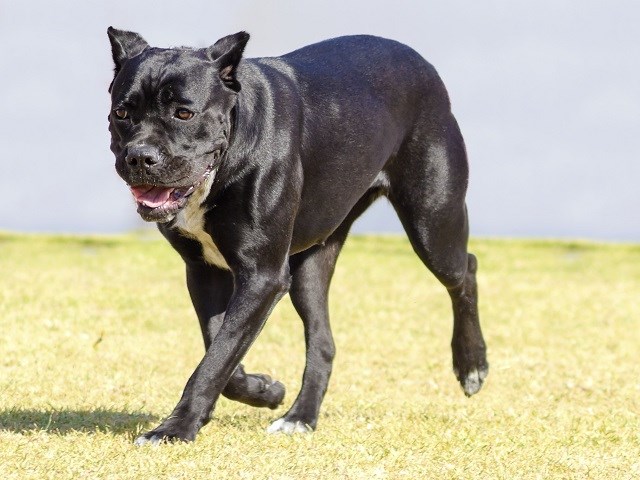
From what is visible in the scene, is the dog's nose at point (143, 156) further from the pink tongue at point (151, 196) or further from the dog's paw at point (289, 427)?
the dog's paw at point (289, 427)

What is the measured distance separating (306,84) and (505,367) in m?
4.34

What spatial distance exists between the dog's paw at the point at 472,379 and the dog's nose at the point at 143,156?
317 cm

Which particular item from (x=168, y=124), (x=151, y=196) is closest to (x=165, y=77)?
(x=168, y=124)

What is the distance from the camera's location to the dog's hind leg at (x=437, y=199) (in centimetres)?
633

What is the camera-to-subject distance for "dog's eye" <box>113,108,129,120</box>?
488 cm

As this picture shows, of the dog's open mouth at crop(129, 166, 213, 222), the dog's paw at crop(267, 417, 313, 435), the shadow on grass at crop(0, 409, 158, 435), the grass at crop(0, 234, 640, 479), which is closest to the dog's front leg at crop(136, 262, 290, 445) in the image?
the grass at crop(0, 234, 640, 479)

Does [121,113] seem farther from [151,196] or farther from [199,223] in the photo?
[199,223]

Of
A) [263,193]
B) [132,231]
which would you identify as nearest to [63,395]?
[263,193]

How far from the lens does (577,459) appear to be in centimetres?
540

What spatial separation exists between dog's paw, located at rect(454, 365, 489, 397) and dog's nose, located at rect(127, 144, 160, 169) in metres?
3.17

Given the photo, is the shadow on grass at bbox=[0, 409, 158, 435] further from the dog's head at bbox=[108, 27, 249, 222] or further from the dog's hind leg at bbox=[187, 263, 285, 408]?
the dog's head at bbox=[108, 27, 249, 222]

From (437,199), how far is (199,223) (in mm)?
1711

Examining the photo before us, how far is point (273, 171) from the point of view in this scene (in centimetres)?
517

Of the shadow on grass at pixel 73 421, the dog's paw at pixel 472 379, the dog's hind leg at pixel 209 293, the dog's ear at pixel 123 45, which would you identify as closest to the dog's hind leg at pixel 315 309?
the dog's hind leg at pixel 209 293
